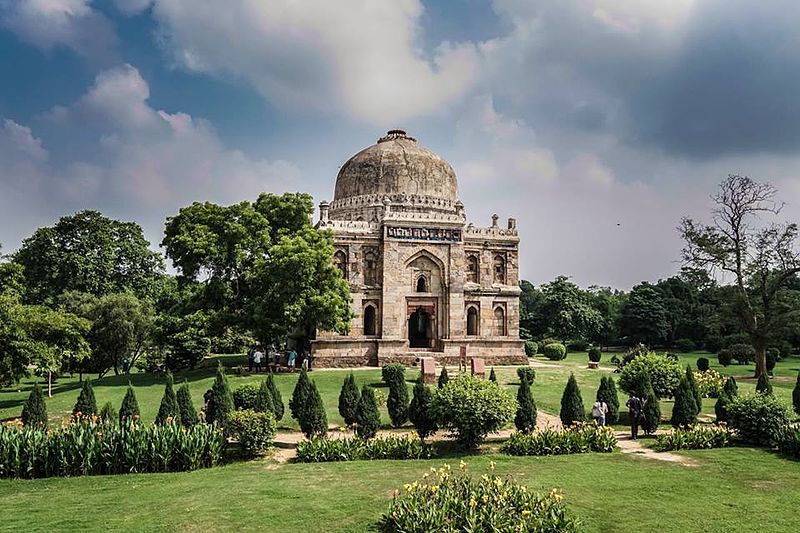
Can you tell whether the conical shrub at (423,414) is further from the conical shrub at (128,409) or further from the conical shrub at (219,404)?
the conical shrub at (128,409)

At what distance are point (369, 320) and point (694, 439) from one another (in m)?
21.0

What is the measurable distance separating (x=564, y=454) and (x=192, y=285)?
22828 millimetres

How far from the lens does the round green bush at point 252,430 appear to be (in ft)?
49.9

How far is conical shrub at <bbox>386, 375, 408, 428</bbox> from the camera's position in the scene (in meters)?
18.8

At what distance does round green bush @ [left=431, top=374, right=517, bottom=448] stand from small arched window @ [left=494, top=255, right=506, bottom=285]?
21333mm

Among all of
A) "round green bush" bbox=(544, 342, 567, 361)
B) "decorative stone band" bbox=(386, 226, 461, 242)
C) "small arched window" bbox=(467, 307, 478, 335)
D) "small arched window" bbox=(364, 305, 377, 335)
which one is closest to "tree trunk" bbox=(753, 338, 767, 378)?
"round green bush" bbox=(544, 342, 567, 361)

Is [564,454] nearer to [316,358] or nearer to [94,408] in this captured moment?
[94,408]

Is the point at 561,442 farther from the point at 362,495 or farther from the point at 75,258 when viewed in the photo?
the point at 75,258

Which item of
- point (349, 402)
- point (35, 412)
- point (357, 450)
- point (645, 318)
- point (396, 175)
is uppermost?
point (396, 175)

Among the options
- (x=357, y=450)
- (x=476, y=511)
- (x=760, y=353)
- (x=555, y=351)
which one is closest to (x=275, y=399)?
(x=357, y=450)

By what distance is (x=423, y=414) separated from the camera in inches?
655

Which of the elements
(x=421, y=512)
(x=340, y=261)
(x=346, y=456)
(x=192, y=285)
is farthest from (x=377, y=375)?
(x=421, y=512)

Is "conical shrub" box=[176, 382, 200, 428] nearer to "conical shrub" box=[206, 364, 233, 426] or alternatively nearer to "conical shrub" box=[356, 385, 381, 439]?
"conical shrub" box=[206, 364, 233, 426]

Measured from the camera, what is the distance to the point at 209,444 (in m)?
14.6
